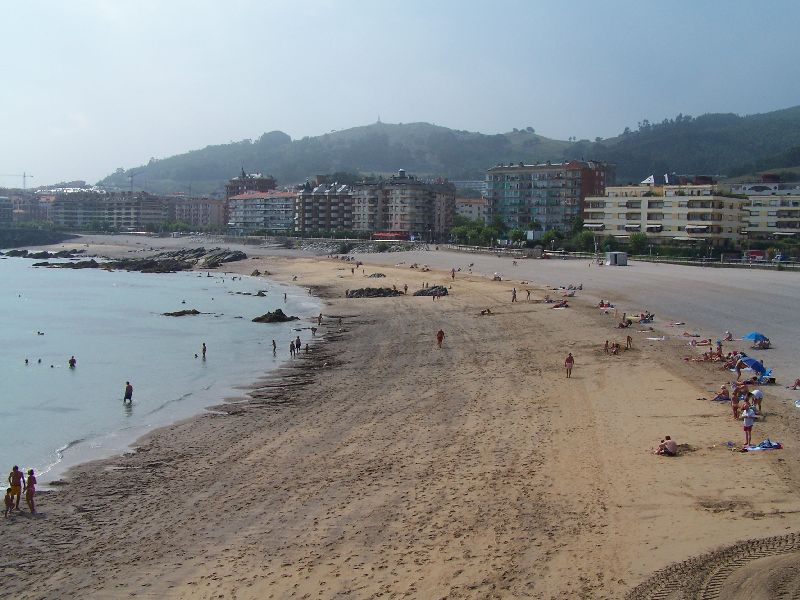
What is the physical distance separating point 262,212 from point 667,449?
14827 cm

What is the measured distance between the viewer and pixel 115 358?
3175cm

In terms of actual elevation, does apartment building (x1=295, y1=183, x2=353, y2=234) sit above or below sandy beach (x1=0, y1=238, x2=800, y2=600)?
above

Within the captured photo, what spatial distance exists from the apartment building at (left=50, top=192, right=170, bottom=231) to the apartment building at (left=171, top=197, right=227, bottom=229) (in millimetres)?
→ 3616

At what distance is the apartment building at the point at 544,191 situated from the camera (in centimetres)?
10556

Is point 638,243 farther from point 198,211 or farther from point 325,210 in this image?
point 198,211

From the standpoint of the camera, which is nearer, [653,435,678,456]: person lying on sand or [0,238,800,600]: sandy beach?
[0,238,800,600]: sandy beach

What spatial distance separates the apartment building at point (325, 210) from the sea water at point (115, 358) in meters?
66.1

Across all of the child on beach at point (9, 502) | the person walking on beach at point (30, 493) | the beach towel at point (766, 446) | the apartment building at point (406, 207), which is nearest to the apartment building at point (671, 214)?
the apartment building at point (406, 207)

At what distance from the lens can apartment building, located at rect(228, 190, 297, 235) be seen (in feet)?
498

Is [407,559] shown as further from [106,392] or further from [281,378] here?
[106,392]

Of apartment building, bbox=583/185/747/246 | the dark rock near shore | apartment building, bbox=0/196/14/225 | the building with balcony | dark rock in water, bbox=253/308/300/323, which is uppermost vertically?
the building with balcony

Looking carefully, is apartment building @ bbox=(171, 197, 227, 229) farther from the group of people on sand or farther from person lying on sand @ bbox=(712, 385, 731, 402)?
the group of people on sand

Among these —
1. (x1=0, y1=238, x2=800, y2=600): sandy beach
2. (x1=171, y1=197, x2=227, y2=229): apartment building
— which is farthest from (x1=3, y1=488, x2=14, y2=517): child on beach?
(x1=171, y1=197, x2=227, y2=229): apartment building

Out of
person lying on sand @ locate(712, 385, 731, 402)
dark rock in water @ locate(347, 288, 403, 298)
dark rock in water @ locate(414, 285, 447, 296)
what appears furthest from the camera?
dark rock in water @ locate(347, 288, 403, 298)
